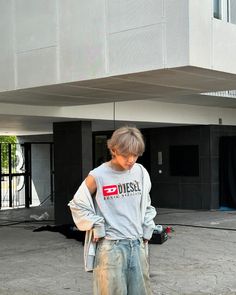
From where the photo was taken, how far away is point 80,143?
12445 millimetres

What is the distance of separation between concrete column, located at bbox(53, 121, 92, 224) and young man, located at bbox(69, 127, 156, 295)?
8.74 meters

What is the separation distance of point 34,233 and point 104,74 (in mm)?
5298

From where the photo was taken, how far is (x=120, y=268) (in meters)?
3.55

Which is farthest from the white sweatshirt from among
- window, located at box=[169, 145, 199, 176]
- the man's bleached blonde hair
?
window, located at box=[169, 145, 199, 176]

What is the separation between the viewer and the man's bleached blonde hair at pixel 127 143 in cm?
349

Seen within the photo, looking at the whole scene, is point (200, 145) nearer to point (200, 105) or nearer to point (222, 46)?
point (200, 105)

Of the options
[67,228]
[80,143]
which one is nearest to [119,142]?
[67,228]

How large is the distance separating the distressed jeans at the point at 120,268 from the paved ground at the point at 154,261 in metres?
2.93

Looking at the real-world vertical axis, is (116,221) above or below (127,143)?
below

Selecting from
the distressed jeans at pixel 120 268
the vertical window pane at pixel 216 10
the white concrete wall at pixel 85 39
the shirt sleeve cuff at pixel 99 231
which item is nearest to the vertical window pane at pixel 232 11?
the vertical window pane at pixel 216 10

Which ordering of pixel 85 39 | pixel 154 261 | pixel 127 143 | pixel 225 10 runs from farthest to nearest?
1. pixel 154 261
2. pixel 225 10
3. pixel 85 39
4. pixel 127 143

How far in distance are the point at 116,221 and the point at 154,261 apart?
500cm

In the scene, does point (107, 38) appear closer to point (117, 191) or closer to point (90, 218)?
point (117, 191)

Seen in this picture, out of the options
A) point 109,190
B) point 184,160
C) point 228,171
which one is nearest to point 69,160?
point 184,160
